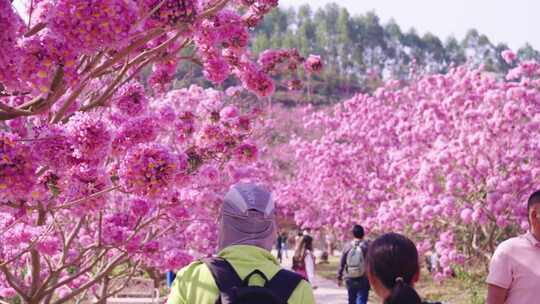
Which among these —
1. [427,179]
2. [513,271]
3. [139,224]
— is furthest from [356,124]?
[513,271]

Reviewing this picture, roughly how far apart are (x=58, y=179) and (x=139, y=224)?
2.31 meters

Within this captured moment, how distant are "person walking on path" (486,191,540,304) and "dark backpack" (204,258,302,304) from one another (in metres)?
1.77

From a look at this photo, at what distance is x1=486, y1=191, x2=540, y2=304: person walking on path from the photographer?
3885 mm

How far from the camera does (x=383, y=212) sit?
16016mm

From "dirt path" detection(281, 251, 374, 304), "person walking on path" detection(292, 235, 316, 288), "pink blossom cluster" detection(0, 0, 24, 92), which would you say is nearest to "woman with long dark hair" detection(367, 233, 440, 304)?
"pink blossom cluster" detection(0, 0, 24, 92)

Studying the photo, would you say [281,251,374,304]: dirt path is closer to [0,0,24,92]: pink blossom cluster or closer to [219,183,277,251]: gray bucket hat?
[219,183,277,251]: gray bucket hat

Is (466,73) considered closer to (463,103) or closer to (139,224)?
(463,103)

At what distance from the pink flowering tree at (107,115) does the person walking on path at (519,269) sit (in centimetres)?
182

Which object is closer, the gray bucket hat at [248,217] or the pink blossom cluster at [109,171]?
the gray bucket hat at [248,217]

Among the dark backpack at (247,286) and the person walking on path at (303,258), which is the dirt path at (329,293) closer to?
the person walking on path at (303,258)

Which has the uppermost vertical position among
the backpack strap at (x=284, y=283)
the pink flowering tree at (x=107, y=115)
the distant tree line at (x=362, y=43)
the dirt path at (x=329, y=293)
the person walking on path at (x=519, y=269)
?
the distant tree line at (x=362, y=43)

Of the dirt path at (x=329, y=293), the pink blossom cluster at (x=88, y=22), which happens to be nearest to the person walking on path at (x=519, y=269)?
the pink blossom cluster at (x=88, y=22)

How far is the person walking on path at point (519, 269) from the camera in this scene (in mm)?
3885

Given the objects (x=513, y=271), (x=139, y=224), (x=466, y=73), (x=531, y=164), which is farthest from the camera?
(x=466, y=73)
